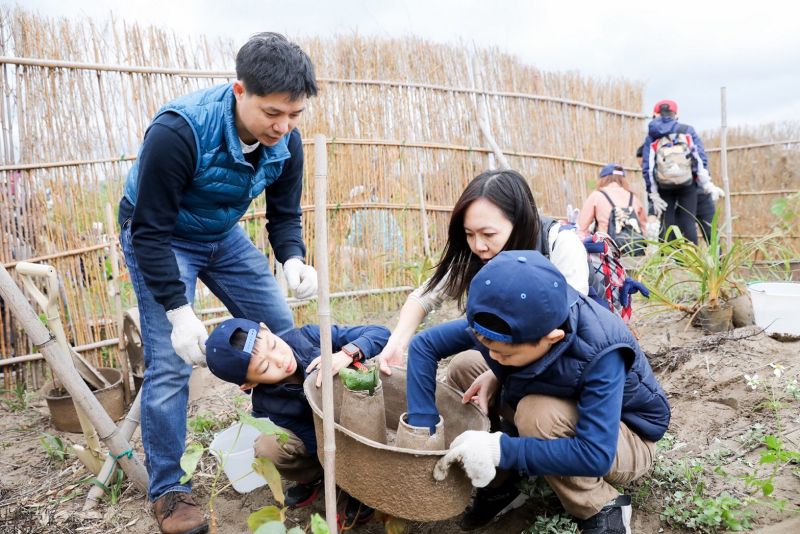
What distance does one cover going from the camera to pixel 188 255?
6.34ft

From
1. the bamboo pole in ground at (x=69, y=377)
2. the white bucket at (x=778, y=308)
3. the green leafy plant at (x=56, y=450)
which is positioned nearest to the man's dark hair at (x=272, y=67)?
the bamboo pole in ground at (x=69, y=377)

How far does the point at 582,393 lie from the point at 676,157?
13.2 ft

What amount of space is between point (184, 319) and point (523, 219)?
3.49 feet

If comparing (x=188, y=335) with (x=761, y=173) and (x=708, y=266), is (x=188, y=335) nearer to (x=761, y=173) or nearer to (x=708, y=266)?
(x=708, y=266)

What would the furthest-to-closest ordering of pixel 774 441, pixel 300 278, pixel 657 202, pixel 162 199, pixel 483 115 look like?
pixel 483 115
pixel 657 202
pixel 300 278
pixel 162 199
pixel 774 441

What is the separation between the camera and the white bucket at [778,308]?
8.49 ft

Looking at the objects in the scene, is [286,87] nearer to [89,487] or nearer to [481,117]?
[89,487]

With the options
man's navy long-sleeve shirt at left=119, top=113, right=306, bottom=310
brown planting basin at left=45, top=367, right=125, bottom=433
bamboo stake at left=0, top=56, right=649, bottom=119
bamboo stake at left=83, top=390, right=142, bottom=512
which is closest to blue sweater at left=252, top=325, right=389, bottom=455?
man's navy long-sleeve shirt at left=119, top=113, right=306, bottom=310

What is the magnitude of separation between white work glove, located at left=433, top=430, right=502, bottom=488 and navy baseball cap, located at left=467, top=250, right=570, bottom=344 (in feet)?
0.80

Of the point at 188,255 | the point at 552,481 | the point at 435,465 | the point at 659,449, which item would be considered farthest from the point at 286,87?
the point at 659,449

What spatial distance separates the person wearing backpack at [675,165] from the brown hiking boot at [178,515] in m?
4.11

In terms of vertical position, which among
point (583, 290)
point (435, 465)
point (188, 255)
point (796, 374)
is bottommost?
point (796, 374)

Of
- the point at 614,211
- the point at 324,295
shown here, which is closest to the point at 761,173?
the point at 614,211

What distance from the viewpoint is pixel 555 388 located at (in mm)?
1469
